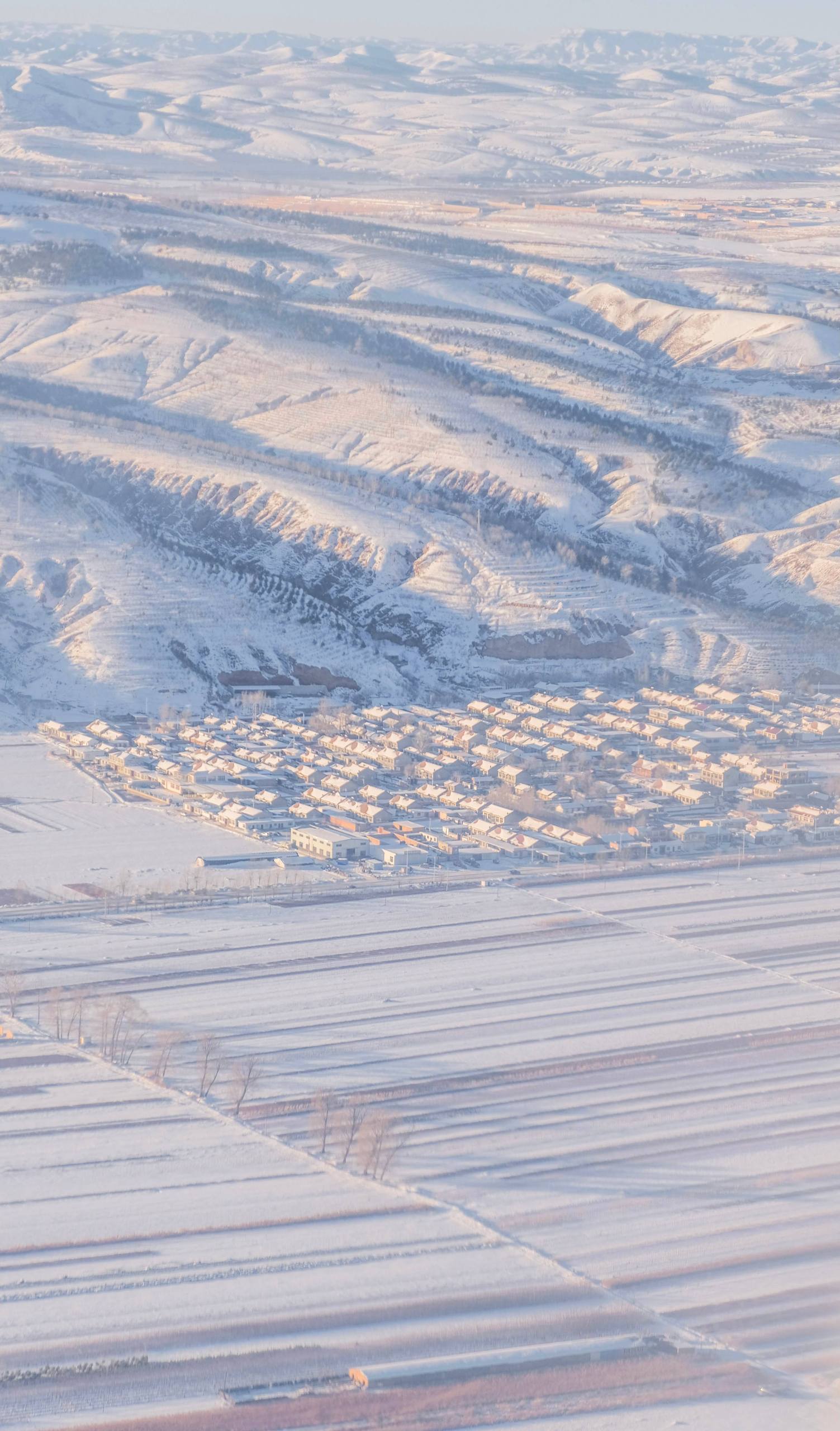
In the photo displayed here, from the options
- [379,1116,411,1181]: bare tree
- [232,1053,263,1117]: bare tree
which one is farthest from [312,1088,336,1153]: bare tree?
[232,1053,263,1117]: bare tree

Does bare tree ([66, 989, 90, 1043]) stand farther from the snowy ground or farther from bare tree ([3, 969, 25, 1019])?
the snowy ground

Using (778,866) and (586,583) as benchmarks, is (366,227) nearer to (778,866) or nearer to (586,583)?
(586,583)

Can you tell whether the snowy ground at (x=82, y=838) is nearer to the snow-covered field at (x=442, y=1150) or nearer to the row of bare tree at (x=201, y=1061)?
the snow-covered field at (x=442, y=1150)

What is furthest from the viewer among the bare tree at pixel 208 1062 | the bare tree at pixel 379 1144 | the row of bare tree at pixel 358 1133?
the bare tree at pixel 208 1062

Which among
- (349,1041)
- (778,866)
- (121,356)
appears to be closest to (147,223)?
(121,356)

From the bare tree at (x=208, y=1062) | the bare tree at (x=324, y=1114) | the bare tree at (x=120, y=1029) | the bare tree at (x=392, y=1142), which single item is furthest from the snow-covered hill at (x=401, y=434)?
the bare tree at (x=392, y=1142)

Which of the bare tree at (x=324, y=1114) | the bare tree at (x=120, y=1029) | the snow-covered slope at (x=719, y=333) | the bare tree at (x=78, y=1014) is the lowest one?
the snow-covered slope at (x=719, y=333)

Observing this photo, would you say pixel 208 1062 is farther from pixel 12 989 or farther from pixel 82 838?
pixel 82 838
